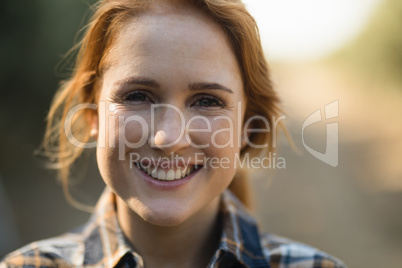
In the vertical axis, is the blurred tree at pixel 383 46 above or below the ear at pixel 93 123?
above

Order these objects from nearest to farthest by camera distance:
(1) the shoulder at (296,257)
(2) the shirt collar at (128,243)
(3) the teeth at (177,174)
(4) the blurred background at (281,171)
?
1. (3) the teeth at (177,174)
2. (2) the shirt collar at (128,243)
3. (1) the shoulder at (296,257)
4. (4) the blurred background at (281,171)

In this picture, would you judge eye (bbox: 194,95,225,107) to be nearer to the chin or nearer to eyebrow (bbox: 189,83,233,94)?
eyebrow (bbox: 189,83,233,94)

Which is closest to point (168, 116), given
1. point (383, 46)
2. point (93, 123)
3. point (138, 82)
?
point (138, 82)

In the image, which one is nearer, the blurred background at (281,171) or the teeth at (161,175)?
the teeth at (161,175)

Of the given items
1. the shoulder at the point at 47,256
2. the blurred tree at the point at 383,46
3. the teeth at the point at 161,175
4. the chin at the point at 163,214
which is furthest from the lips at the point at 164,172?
the blurred tree at the point at 383,46

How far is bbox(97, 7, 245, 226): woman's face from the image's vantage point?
75.2 inches

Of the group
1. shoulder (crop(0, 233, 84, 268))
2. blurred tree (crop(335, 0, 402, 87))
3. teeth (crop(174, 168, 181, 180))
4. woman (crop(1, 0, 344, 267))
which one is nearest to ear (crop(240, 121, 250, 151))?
woman (crop(1, 0, 344, 267))

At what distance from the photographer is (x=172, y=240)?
2137 millimetres

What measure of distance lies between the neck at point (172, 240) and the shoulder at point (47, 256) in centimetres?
24

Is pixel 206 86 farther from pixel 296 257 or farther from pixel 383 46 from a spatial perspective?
pixel 383 46

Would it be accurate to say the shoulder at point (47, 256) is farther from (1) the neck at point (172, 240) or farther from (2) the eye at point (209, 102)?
(2) the eye at point (209, 102)

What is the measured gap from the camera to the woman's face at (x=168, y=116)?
1909 millimetres

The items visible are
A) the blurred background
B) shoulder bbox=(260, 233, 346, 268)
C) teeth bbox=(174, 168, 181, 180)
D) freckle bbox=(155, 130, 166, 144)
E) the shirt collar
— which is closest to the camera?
freckle bbox=(155, 130, 166, 144)

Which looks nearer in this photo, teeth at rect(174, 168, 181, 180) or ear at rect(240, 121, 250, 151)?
teeth at rect(174, 168, 181, 180)
